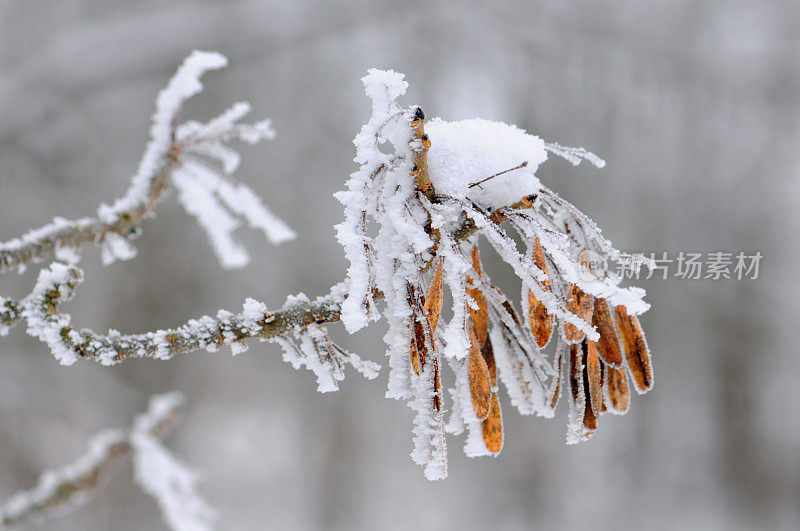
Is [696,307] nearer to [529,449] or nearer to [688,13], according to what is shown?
[529,449]

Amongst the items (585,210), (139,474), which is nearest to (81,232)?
(139,474)

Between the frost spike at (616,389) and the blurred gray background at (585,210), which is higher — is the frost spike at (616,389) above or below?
below

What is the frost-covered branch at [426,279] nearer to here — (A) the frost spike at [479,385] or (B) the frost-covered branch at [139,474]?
(A) the frost spike at [479,385]

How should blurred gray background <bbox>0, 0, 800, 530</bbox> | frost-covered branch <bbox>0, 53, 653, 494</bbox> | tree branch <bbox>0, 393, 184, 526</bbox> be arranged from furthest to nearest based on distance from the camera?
blurred gray background <bbox>0, 0, 800, 530</bbox>, tree branch <bbox>0, 393, 184, 526</bbox>, frost-covered branch <bbox>0, 53, 653, 494</bbox>

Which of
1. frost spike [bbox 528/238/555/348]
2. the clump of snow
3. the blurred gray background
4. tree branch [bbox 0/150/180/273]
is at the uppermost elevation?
the blurred gray background

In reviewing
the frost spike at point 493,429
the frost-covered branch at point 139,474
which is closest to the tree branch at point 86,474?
the frost-covered branch at point 139,474

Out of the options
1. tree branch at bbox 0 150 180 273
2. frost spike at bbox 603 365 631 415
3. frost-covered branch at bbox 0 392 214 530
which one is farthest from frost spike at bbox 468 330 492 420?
frost-covered branch at bbox 0 392 214 530

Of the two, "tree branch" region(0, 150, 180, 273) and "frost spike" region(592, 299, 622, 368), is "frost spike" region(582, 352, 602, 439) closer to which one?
"frost spike" region(592, 299, 622, 368)
